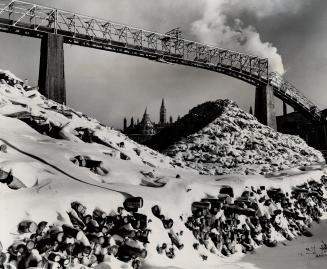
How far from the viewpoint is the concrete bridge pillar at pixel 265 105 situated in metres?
36.3

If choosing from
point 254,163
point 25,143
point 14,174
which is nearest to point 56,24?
point 254,163

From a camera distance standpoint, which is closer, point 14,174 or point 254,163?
point 14,174

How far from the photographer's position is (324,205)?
37.9 feet

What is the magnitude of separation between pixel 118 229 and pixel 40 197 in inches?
49.1

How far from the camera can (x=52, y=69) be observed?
2344 centimetres

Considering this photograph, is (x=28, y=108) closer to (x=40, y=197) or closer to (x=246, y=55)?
(x=40, y=197)

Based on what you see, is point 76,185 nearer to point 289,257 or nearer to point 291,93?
point 289,257

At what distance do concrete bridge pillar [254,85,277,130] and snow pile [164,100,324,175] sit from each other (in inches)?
271

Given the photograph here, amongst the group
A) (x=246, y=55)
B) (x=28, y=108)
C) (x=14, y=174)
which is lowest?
(x=14, y=174)

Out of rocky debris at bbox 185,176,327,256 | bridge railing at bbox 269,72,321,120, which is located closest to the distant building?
bridge railing at bbox 269,72,321,120

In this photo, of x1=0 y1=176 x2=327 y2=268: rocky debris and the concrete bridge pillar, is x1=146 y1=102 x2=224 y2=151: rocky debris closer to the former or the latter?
the concrete bridge pillar

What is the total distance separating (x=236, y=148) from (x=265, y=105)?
14420 millimetres

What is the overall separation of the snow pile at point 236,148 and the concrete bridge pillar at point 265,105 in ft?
22.6

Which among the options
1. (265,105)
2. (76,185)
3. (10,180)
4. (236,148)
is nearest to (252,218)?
(76,185)
